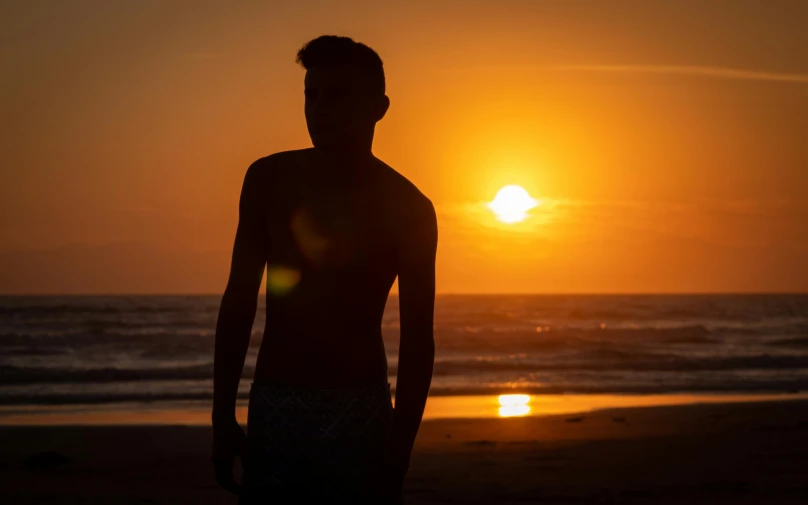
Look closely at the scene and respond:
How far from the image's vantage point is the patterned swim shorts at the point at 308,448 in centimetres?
293

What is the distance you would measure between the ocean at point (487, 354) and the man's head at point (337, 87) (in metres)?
17.2

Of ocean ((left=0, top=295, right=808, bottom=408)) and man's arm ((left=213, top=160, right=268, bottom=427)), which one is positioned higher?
man's arm ((left=213, top=160, right=268, bottom=427))

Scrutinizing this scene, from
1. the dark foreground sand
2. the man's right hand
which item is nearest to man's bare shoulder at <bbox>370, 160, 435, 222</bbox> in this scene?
the man's right hand

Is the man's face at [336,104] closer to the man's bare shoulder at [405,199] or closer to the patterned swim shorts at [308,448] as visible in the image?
the man's bare shoulder at [405,199]

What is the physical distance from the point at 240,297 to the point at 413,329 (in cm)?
52

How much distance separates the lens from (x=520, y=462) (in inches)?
464

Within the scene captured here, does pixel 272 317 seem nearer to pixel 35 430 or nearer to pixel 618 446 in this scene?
pixel 618 446

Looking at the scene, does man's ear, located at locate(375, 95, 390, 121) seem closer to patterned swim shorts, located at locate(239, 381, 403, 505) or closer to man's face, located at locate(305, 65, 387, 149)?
man's face, located at locate(305, 65, 387, 149)

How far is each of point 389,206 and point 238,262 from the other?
481 millimetres

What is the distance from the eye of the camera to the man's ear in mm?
3038

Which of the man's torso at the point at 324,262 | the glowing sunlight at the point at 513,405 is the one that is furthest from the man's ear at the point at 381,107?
the glowing sunlight at the point at 513,405

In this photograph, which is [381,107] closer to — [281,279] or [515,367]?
[281,279]

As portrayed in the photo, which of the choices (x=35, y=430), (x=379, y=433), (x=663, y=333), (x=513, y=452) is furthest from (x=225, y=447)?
(x=663, y=333)

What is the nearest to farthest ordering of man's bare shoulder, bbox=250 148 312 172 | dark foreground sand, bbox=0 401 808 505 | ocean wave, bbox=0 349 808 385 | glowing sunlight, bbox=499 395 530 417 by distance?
man's bare shoulder, bbox=250 148 312 172 < dark foreground sand, bbox=0 401 808 505 < glowing sunlight, bbox=499 395 530 417 < ocean wave, bbox=0 349 808 385
